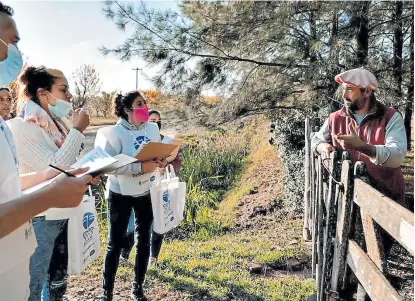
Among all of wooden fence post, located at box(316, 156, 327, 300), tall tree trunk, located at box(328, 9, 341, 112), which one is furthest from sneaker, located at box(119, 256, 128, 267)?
tall tree trunk, located at box(328, 9, 341, 112)

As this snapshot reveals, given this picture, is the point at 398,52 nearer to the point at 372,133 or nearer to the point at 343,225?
the point at 372,133

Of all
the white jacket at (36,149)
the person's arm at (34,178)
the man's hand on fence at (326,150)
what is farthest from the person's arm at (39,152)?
the man's hand on fence at (326,150)

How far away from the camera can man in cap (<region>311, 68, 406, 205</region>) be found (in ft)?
8.29

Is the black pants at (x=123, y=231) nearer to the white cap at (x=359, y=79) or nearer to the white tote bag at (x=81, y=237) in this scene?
the white tote bag at (x=81, y=237)

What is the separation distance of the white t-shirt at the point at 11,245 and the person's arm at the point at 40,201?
10cm

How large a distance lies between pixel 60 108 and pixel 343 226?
1.82 m

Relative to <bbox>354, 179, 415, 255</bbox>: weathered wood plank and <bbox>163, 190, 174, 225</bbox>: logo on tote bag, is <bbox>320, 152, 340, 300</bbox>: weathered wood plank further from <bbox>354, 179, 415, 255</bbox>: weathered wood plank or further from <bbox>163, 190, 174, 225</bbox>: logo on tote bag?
<bbox>163, 190, 174, 225</bbox>: logo on tote bag

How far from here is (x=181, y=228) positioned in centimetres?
627

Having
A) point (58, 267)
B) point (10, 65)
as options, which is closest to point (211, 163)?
point (58, 267)

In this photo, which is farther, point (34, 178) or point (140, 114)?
point (140, 114)

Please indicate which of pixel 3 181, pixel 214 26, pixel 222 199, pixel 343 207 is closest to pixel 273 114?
pixel 214 26

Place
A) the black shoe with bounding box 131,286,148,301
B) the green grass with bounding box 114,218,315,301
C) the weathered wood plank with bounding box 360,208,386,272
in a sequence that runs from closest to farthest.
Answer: the weathered wood plank with bounding box 360,208,386,272
the black shoe with bounding box 131,286,148,301
the green grass with bounding box 114,218,315,301

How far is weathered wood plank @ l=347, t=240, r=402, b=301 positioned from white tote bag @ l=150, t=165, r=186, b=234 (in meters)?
1.54

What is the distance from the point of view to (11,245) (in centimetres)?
138
